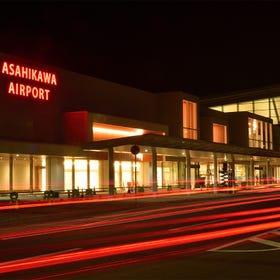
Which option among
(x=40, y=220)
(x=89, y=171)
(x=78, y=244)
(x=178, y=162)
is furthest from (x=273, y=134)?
(x=78, y=244)

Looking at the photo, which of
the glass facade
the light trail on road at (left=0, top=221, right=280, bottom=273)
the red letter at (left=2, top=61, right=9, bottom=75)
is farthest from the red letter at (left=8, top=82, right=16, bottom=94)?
the glass facade

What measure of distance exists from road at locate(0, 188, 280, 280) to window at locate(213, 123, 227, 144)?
48.4 m

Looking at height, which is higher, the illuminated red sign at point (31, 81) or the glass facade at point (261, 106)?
the glass facade at point (261, 106)

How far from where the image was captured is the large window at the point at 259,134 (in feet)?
257

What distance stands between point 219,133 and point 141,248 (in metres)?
60.2

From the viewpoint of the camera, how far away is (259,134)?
266ft

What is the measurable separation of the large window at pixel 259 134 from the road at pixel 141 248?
184ft

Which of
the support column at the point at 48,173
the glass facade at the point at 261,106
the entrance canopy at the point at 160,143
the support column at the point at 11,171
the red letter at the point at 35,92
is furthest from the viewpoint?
the glass facade at the point at 261,106

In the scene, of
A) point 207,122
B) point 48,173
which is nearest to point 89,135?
point 48,173

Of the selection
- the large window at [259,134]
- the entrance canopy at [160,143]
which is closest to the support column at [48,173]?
the entrance canopy at [160,143]

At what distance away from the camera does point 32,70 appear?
43.1 m

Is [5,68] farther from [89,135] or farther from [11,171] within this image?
[89,135]

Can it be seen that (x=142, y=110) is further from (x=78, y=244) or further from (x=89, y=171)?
(x=78, y=244)

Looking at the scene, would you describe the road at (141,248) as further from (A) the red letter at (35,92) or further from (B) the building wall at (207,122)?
(B) the building wall at (207,122)
